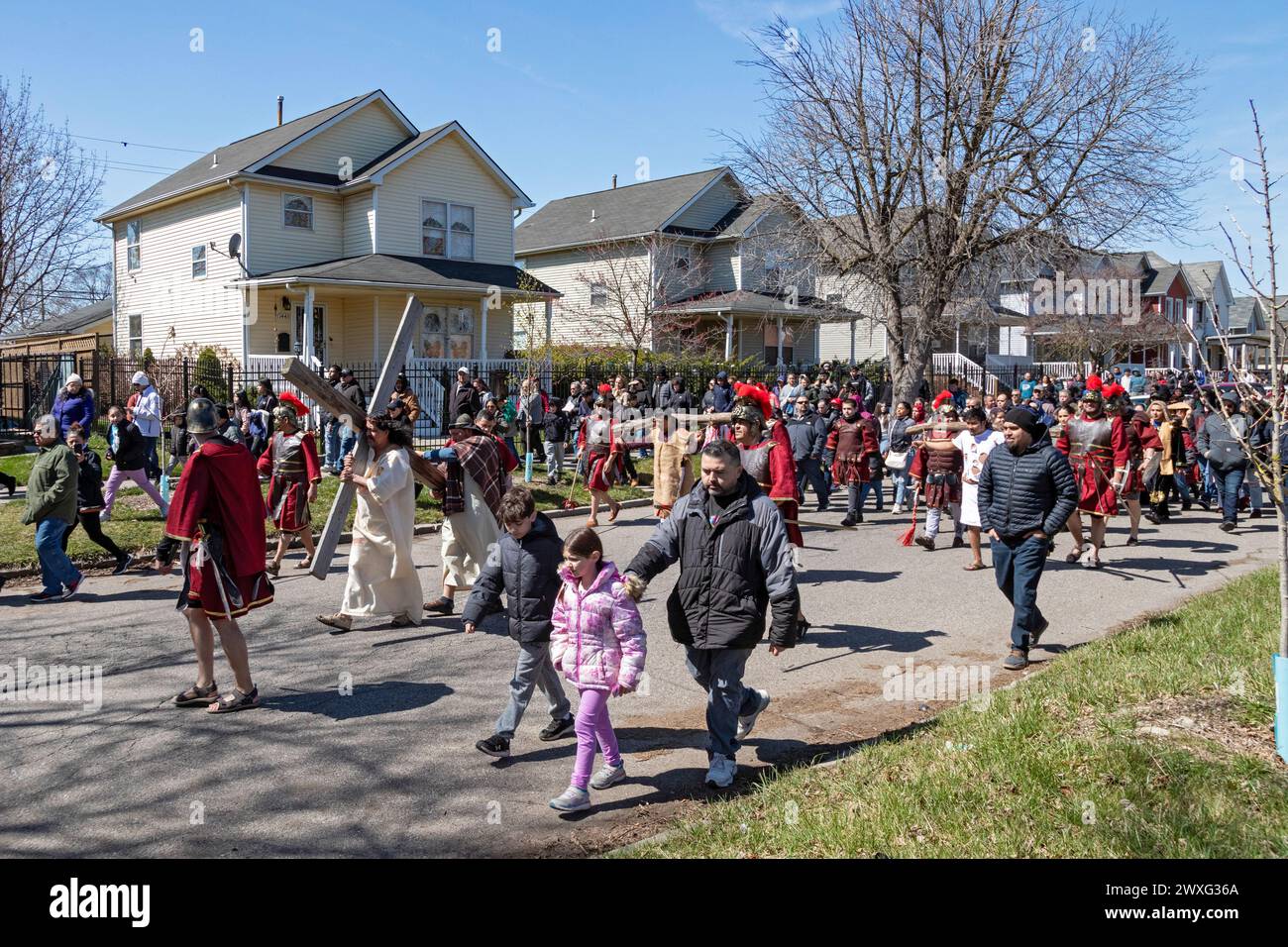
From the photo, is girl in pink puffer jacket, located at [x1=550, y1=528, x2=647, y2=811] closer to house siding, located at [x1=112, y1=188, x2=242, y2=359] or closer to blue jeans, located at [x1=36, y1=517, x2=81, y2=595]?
blue jeans, located at [x1=36, y1=517, x2=81, y2=595]

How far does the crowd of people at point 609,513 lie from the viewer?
539 centimetres

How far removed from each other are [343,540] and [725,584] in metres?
8.98

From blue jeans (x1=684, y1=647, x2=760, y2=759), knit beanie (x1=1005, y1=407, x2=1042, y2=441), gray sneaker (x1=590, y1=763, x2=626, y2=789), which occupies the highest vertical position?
knit beanie (x1=1005, y1=407, x2=1042, y2=441)

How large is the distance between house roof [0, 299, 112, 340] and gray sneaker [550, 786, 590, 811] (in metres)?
42.7

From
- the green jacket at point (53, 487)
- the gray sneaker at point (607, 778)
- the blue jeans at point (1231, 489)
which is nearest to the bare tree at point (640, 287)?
the blue jeans at point (1231, 489)

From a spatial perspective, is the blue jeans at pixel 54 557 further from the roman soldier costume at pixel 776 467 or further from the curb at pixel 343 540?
the roman soldier costume at pixel 776 467

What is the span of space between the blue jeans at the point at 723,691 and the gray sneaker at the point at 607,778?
50 centimetres

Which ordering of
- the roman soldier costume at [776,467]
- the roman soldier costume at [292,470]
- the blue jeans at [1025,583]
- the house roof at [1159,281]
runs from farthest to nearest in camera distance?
the house roof at [1159,281] → the roman soldier costume at [292,470] → the roman soldier costume at [776,467] → the blue jeans at [1025,583]

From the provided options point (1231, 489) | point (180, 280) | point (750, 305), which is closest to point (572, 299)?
point (750, 305)

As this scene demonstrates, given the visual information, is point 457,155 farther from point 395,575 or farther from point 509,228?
point 395,575

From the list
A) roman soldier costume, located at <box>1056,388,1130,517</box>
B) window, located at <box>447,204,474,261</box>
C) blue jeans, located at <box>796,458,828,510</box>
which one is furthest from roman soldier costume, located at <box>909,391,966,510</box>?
window, located at <box>447,204,474,261</box>

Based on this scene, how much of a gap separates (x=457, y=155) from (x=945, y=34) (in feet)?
45.2

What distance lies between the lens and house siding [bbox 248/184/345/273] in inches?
1082
